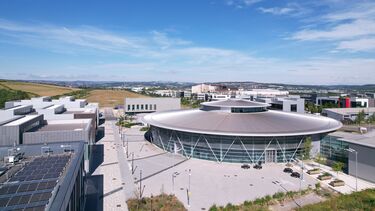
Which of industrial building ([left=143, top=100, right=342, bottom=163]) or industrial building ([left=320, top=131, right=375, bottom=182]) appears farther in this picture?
industrial building ([left=143, top=100, right=342, bottom=163])

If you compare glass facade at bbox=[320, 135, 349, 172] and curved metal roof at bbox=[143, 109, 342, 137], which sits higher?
curved metal roof at bbox=[143, 109, 342, 137]

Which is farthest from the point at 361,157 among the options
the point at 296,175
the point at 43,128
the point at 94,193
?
the point at 43,128

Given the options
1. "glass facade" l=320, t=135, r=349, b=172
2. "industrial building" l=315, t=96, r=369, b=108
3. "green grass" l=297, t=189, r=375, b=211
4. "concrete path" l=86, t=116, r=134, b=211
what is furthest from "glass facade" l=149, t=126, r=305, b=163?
"industrial building" l=315, t=96, r=369, b=108

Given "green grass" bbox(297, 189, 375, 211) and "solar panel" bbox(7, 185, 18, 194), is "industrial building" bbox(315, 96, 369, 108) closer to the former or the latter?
"green grass" bbox(297, 189, 375, 211)

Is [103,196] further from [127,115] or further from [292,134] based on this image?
[127,115]

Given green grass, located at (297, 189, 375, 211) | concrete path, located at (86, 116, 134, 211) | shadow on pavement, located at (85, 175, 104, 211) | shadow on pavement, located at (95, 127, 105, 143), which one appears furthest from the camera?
shadow on pavement, located at (95, 127, 105, 143)

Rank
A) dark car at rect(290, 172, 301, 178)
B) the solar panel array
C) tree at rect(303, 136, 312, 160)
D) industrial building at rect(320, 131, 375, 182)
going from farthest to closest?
tree at rect(303, 136, 312, 160), dark car at rect(290, 172, 301, 178), industrial building at rect(320, 131, 375, 182), the solar panel array

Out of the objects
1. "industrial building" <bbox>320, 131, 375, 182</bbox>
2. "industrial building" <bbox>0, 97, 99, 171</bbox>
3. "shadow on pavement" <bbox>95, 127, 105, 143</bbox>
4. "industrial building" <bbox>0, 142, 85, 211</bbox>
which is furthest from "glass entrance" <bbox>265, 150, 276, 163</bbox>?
"shadow on pavement" <bbox>95, 127, 105, 143</bbox>

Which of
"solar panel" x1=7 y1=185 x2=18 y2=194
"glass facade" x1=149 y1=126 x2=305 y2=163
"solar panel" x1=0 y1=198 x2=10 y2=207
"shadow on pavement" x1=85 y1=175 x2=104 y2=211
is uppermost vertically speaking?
"solar panel" x1=7 y1=185 x2=18 y2=194

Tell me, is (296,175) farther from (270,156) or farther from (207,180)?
(207,180)
